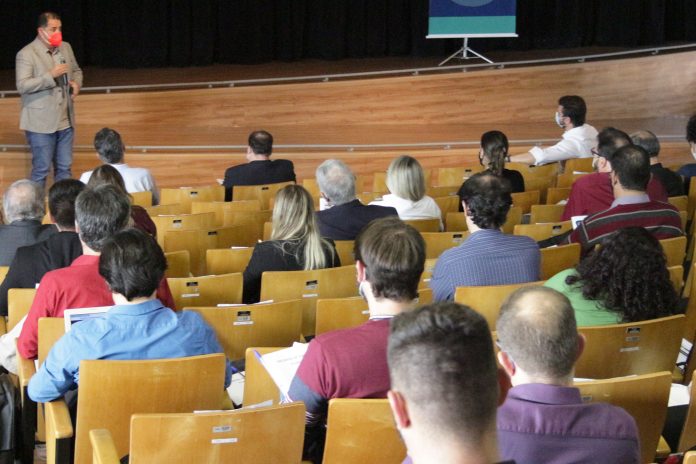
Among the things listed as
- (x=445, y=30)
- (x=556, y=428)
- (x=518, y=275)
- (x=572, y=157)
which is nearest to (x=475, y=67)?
(x=445, y=30)

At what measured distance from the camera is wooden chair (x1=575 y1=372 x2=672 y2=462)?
2537 millimetres

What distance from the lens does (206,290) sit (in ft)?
13.0

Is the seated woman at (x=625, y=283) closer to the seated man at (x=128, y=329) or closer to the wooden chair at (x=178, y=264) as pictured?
the seated man at (x=128, y=329)

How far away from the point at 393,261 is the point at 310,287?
1275 millimetres

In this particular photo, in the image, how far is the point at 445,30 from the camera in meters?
10.7

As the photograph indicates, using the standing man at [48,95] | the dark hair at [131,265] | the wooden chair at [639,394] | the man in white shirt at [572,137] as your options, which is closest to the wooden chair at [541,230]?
the wooden chair at [639,394]

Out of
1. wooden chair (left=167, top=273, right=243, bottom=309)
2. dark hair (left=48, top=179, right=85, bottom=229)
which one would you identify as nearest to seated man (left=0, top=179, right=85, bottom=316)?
dark hair (left=48, top=179, right=85, bottom=229)

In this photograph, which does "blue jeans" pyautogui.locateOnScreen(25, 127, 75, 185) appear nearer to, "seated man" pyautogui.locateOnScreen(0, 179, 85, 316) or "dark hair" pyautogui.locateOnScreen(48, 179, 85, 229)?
"dark hair" pyautogui.locateOnScreen(48, 179, 85, 229)

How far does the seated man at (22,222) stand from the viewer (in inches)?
180

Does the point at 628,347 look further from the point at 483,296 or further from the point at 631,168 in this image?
the point at 631,168

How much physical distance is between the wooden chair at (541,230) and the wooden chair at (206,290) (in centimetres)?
168

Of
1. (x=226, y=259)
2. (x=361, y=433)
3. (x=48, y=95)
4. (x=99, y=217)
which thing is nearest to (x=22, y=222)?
(x=226, y=259)

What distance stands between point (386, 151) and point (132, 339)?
22.4 feet

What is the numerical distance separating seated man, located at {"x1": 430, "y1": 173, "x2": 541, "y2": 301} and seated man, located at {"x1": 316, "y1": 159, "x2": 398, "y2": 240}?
3.13 feet
